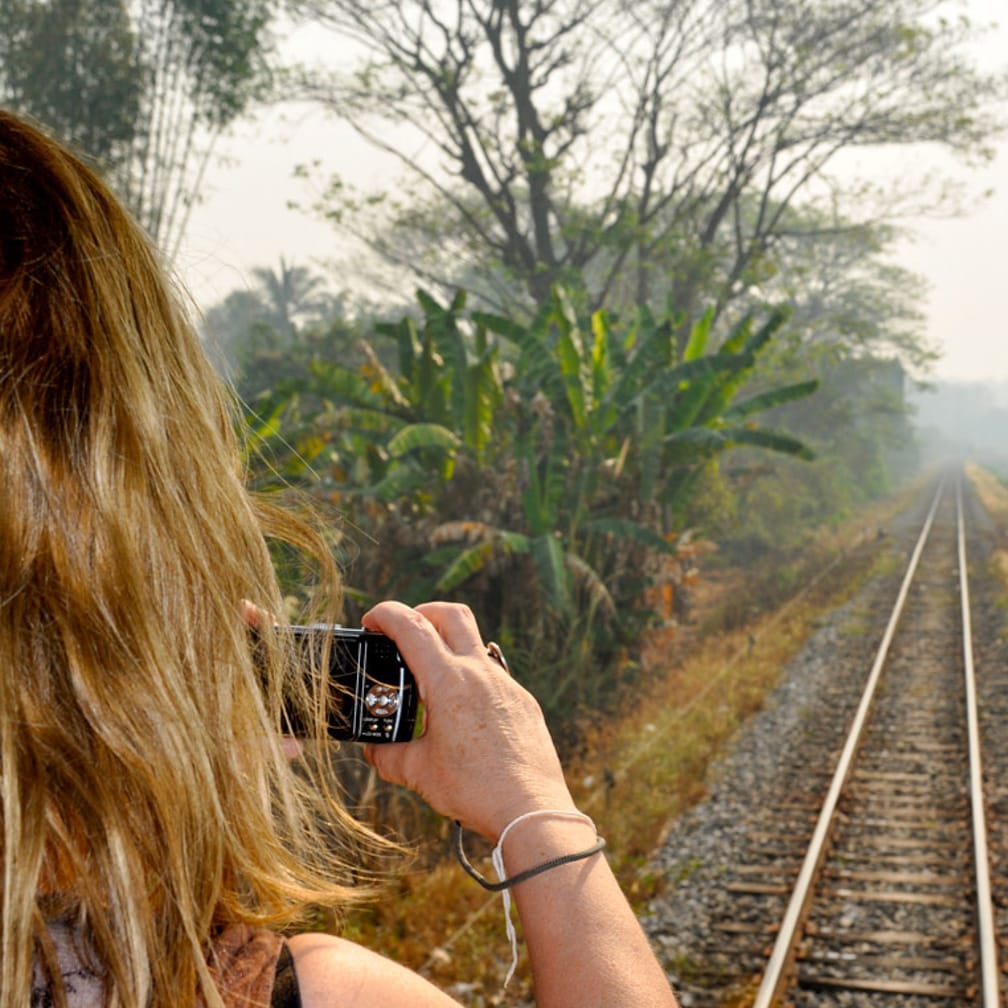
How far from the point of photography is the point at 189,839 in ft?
3.35

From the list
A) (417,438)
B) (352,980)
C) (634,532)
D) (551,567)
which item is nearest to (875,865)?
(551,567)

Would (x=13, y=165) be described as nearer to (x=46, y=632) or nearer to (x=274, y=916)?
(x=46, y=632)

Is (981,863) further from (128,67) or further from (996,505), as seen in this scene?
(996,505)

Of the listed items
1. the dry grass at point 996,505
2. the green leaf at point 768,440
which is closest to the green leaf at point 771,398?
the green leaf at point 768,440

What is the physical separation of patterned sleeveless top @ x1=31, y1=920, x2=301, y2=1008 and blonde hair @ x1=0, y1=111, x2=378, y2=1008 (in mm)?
18

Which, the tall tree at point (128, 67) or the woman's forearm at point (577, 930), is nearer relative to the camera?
the woman's forearm at point (577, 930)

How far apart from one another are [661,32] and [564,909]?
2044 centimetres

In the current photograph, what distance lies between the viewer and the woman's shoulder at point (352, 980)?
0.97 m

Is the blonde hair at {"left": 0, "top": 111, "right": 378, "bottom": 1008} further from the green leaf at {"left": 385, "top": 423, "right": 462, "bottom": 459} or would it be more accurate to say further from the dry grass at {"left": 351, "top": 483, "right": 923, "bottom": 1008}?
the green leaf at {"left": 385, "top": 423, "right": 462, "bottom": 459}

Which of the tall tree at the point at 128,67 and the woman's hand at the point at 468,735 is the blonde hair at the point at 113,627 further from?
the tall tree at the point at 128,67

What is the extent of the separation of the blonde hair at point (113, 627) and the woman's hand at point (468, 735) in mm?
216

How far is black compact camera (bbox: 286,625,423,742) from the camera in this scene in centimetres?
131

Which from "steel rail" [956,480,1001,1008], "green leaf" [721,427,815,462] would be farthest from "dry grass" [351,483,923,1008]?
"green leaf" [721,427,815,462]

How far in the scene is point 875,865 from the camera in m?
6.05
